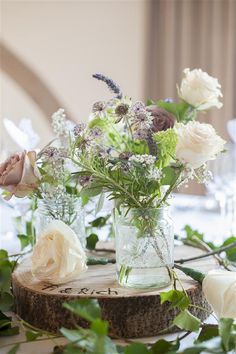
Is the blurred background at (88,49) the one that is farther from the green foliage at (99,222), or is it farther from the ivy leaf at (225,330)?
the ivy leaf at (225,330)

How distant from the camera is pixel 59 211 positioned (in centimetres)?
130

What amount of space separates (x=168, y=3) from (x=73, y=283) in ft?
11.3

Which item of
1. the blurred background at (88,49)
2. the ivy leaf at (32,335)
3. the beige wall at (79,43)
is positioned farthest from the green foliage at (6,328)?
the beige wall at (79,43)

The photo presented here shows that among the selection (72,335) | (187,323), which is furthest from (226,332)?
(72,335)

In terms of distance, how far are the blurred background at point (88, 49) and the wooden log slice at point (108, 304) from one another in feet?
10.5

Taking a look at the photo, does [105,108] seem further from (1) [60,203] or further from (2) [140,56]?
(2) [140,56]

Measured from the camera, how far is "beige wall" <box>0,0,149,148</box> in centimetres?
451

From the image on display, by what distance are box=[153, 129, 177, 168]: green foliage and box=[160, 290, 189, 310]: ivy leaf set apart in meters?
0.24

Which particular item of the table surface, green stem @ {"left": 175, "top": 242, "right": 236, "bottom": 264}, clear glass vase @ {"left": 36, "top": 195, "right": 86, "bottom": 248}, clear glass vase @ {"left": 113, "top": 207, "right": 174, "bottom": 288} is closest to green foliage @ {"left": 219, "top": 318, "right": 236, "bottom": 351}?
clear glass vase @ {"left": 113, "top": 207, "right": 174, "bottom": 288}

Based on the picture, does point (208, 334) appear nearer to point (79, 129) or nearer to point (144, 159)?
point (144, 159)

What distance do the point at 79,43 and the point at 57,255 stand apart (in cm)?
355

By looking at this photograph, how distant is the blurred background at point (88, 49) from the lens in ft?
14.4

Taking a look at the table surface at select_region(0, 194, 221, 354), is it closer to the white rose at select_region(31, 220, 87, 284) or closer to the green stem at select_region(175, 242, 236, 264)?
the green stem at select_region(175, 242, 236, 264)

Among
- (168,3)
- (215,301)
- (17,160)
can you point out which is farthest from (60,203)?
(168,3)
